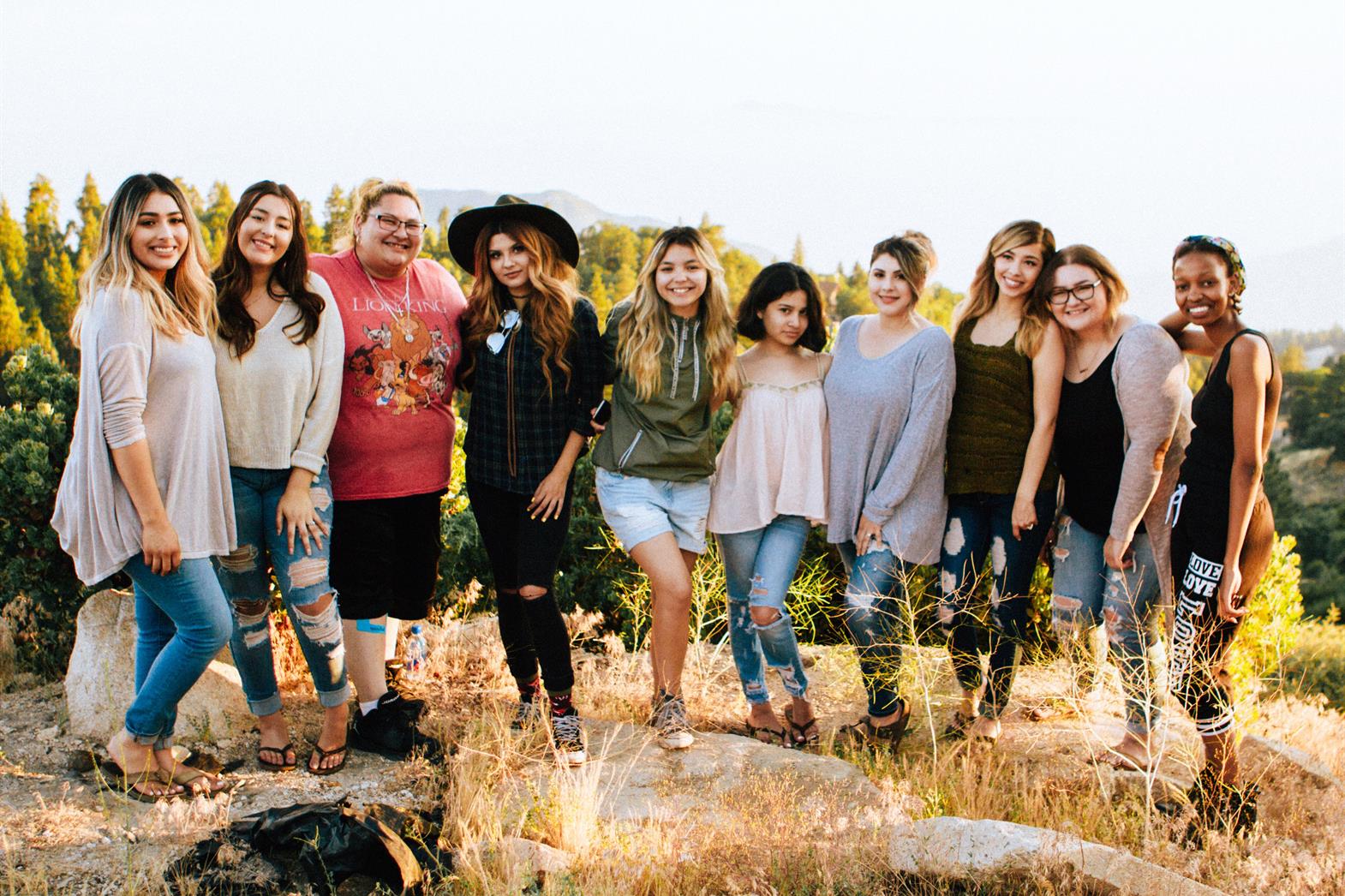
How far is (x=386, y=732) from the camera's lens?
438 cm

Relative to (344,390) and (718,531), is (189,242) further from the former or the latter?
(718,531)

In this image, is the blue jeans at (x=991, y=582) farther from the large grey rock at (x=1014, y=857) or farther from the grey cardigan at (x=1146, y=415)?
the large grey rock at (x=1014, y=857)

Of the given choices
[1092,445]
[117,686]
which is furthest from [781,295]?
[117,686]

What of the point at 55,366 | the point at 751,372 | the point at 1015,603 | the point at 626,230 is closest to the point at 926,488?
the point at 1015,603

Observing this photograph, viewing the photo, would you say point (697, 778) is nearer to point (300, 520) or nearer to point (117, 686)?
point (300, 520)

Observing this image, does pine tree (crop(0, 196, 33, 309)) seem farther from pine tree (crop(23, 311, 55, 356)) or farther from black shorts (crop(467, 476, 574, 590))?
black shorts (crop(467, 476, 574, 590))

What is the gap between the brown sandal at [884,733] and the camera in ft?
14.8

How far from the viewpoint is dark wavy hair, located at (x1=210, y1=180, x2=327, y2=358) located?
3.78 meters

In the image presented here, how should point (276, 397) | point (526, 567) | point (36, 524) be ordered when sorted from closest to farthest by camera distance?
point (276, 397), point (526, 567), point (36, 524)

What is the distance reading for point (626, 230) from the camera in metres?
51.8

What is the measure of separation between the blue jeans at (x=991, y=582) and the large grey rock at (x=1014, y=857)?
1048 millimetres

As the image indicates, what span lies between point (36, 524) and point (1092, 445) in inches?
212

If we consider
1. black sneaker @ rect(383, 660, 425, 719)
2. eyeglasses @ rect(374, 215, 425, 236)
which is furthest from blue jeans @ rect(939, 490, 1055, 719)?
eyeglasses @ rect(374, 215, 425, 236)

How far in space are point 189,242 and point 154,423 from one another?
0.69 meters
